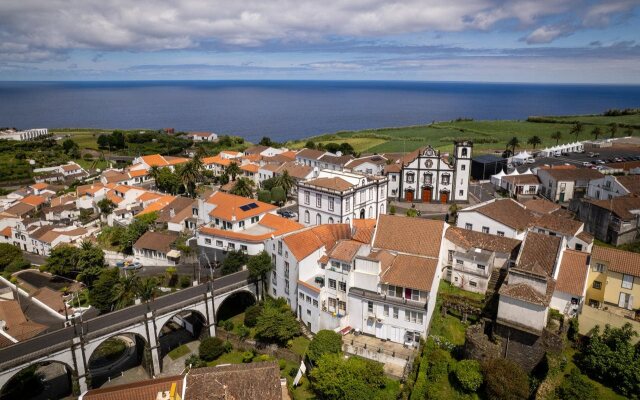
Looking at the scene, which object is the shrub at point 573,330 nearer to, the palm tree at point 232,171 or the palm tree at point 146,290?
the palm tree at point 146,290

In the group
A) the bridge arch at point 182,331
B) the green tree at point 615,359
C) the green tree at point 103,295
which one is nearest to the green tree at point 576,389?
the green tree at point 615,359

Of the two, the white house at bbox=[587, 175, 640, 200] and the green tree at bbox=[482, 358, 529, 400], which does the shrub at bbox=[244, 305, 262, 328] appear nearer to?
the green tree at bbox=[482, 358, 529, 400]

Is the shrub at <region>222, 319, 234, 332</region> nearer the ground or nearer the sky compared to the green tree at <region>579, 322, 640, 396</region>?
nearer the ground

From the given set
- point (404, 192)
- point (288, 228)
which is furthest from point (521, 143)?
point (288, 228)

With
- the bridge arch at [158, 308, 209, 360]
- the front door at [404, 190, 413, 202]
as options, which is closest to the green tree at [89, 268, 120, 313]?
the bridge arch at [158, 308, 209, 360]

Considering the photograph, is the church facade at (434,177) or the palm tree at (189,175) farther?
the palm tree at (189,175)

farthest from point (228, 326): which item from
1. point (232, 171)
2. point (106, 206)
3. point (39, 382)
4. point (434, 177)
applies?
point (232, 171)
